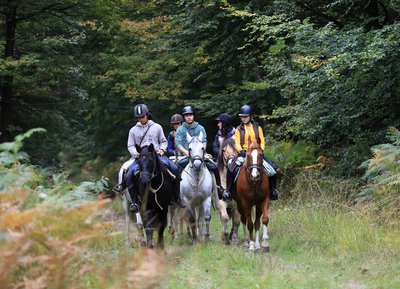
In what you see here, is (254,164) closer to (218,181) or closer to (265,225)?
(265,225)

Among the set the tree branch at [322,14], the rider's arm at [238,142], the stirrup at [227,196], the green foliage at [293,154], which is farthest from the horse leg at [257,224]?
the tree branch at [322,14]

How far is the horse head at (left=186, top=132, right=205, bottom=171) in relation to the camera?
1434 centimetres

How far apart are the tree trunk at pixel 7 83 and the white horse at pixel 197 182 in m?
11.0

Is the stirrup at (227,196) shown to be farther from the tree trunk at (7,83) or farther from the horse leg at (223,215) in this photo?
the tree trunk at (7,83)

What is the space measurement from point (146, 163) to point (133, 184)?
823 mm

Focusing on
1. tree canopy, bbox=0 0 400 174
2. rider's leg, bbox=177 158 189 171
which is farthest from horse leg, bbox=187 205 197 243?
tree canopy, bbox=0 0 400 174

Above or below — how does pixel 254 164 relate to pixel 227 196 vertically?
above

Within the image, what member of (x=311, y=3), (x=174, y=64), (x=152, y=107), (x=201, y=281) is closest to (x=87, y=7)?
(x=174, y=64)

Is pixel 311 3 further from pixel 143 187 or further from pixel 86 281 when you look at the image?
pixel 86 281

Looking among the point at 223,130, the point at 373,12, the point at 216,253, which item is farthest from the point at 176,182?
the point at 373,12

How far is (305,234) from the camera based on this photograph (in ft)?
46.9

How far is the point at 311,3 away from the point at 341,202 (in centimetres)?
697

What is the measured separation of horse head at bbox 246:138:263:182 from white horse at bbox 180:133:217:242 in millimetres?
1228

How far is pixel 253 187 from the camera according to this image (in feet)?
45.8
